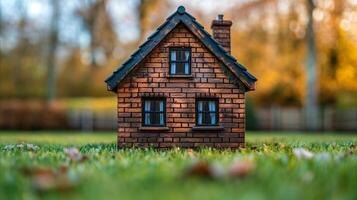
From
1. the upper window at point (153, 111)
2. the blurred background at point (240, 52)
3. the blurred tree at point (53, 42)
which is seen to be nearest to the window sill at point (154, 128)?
the upper window at point (153, 111)

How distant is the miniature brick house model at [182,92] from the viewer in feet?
37.9

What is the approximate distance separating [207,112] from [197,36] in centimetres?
168

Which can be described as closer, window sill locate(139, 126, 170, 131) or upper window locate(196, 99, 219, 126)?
window sill locate(139, 126, 170, 131)

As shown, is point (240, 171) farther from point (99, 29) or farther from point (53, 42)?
point (99, 29)

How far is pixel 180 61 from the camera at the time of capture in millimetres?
11867

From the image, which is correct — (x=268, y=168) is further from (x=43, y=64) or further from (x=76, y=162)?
(x=43, y=64)

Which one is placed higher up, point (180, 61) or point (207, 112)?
point (180, 61)

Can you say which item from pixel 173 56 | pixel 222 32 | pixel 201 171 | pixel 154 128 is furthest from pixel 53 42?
pixel 201 171

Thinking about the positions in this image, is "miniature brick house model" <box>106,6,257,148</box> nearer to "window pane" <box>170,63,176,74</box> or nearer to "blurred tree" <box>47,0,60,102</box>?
"window pane" <box>170,63,176,74</box>

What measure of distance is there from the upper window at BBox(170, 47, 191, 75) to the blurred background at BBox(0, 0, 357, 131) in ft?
78.3

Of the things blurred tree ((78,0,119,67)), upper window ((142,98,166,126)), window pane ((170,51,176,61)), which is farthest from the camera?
blurred tree ((78,0,119,67))

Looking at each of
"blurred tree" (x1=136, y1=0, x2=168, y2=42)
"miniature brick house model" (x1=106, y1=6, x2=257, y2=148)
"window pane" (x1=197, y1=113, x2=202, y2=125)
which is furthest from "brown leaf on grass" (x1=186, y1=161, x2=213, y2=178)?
"blurred tree" (x1=136, y1=0, x2=168, y2=42)

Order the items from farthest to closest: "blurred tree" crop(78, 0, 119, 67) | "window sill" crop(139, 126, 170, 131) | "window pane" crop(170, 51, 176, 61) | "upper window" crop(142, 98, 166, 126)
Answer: "blurred tree" crop(78, 0, 119, 67)
"window pane" crop(170, 51, 176, 61)
"upper window" crop(142, 98, 166, 126)
"window sill" crop(139, 126, 170, 131)

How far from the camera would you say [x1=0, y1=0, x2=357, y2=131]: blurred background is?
119ft
